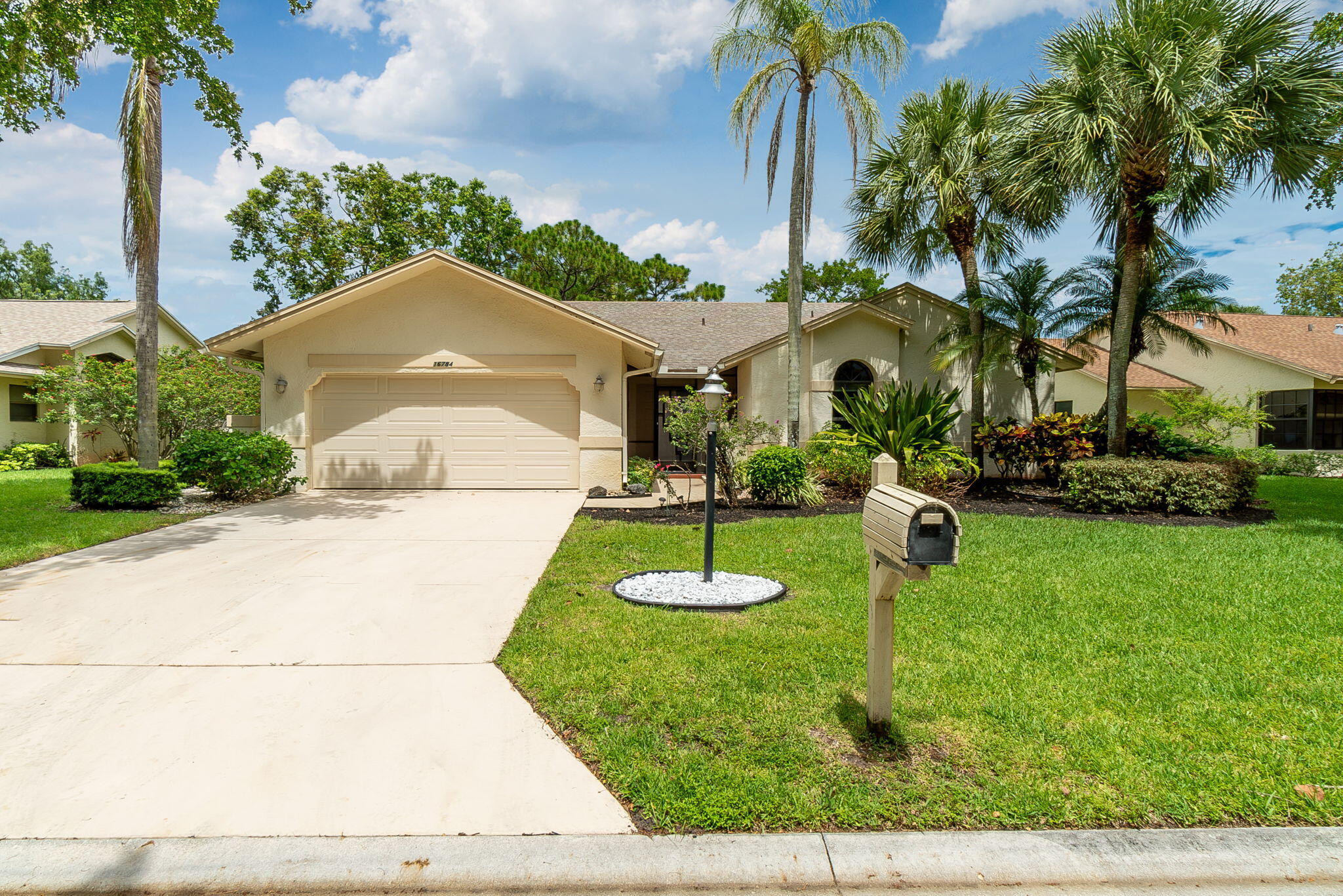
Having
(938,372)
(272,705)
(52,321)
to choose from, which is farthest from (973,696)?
(52,321)

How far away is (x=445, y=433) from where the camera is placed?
12414mm

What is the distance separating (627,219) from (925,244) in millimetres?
12264

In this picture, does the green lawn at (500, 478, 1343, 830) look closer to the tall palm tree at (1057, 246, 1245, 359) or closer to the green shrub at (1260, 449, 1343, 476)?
the tall palm tree at (1057, 246, 1245, 359)

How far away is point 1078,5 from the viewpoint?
10820 millimetres

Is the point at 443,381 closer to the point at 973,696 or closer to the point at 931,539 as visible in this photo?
the point at 973,696

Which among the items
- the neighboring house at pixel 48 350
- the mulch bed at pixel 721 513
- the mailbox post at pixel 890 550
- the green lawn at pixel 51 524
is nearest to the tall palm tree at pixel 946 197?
the mulch bed at pixel 721 513

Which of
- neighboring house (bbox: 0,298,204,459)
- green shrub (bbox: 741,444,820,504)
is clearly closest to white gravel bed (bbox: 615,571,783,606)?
green shrub (bbox: 741,444,820,504)

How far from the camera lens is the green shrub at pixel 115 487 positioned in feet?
32.1

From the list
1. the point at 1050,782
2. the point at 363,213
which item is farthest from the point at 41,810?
the point at 363,213

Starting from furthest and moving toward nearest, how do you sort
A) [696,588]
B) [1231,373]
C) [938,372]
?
[1231,373] < [938,372] < [696,588]

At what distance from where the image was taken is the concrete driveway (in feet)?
8.44

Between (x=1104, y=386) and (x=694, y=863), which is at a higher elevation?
(x=1104, y=386)

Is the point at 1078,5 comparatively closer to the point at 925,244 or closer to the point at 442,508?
the point at 925,244

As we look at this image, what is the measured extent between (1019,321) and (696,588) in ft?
34.7
